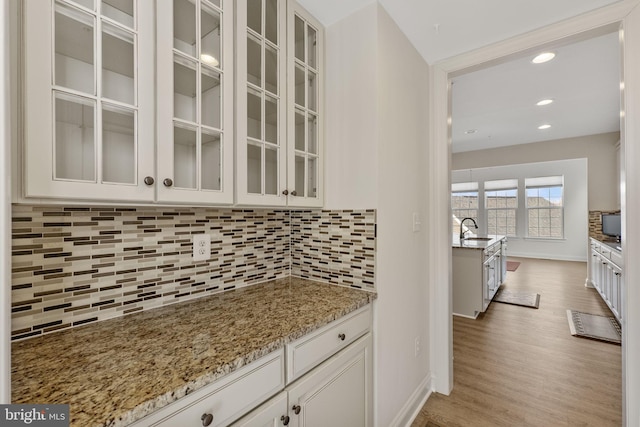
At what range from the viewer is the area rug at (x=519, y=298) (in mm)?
3937

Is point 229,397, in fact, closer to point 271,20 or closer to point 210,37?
point 210,37

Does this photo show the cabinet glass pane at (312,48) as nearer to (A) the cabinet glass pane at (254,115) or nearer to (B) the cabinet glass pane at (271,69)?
(B) the cabinet glass pane at (271,69)

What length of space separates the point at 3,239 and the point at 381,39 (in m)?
1.68

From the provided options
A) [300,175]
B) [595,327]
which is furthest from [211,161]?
[595,327]

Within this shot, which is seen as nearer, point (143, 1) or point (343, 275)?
point (143, 1)

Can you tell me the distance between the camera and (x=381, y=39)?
1.52 m

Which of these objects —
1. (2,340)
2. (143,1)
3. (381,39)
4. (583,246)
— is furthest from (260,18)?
(583,246)

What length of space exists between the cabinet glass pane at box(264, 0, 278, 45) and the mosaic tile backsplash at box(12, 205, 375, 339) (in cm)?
91

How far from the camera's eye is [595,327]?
312cm

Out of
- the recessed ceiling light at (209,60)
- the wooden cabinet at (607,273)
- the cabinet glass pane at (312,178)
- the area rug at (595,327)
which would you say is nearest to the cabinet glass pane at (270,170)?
the cabinet glass pane at (312,178)

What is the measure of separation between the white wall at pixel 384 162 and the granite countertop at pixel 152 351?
433mm

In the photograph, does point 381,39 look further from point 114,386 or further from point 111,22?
point 114,386

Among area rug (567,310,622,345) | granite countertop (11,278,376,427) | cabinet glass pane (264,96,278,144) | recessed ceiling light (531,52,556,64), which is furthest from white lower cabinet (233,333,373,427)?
area rug (567,310,622,345)

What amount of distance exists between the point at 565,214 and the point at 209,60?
8.92m
